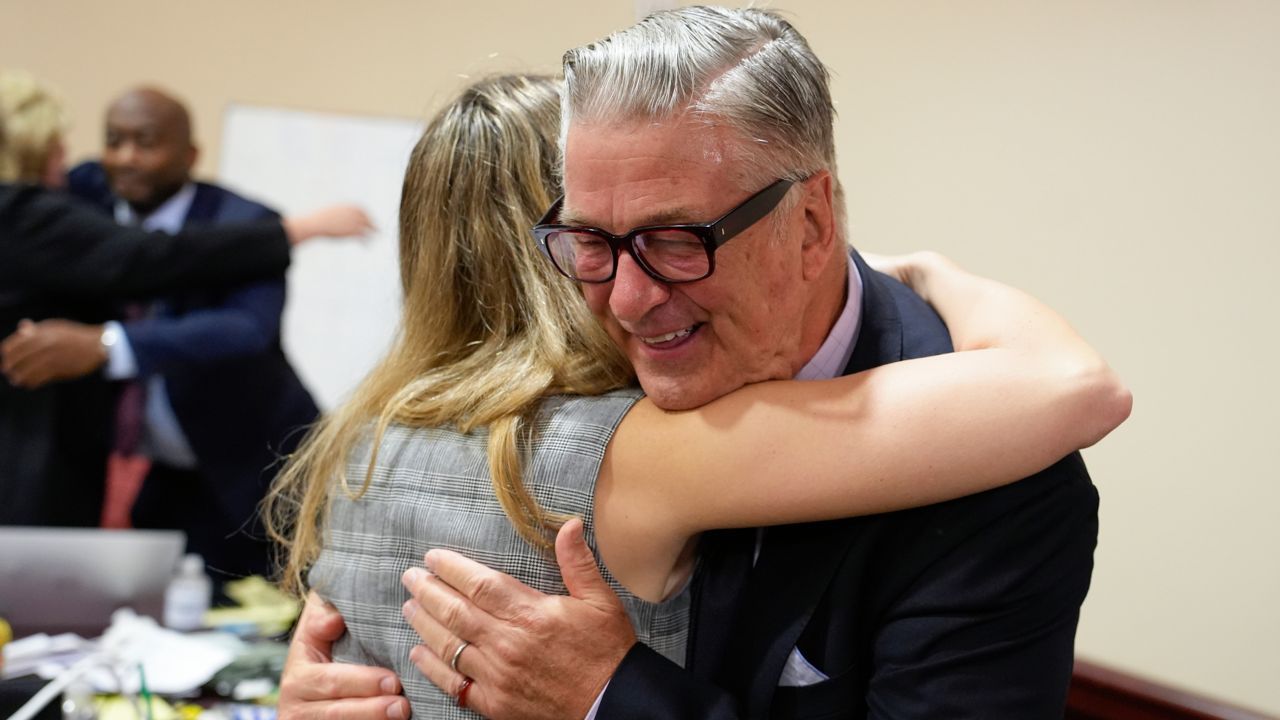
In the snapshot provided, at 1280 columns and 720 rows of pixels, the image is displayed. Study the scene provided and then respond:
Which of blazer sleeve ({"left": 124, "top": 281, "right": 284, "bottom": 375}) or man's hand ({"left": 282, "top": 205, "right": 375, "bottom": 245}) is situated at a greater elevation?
man's hand ({"left": 282, "top": 205, "right": 375, "bottom": 245})

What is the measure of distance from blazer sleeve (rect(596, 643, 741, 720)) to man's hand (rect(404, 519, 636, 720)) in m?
0.02

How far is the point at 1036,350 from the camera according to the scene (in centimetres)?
113

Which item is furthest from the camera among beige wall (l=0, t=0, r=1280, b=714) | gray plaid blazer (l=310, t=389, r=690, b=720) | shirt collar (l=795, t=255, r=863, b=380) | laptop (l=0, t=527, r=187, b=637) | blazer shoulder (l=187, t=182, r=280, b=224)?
blazer shoulder (l=187, t=182, r=280, b=224)

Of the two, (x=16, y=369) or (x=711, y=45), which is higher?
(x=711, y=45)

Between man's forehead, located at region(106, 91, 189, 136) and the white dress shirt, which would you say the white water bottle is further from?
man's forehead, located at region(106, 91, 189, 136)

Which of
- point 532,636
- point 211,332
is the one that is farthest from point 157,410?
A: point 532,636

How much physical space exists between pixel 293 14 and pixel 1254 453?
4.40 metres

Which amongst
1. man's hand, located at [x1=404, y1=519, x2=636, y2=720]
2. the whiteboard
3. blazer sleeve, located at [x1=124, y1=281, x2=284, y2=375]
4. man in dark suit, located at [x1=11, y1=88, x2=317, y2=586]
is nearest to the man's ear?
man's hand, located at [x1=404, y1=519, x2=636, y2=720]

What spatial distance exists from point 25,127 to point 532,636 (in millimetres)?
2779

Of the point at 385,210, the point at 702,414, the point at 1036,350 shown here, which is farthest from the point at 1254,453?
the point at 385,210

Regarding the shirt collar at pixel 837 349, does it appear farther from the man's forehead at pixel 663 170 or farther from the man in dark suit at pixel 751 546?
the man's forehead at pixel 663 170

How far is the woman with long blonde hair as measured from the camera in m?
1.07

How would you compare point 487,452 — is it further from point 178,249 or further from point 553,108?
point 178,249

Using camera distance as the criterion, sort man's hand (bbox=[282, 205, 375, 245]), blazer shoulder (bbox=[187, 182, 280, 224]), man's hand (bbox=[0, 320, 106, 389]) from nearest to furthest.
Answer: man's hand (bbox=[0, 320, 106, 389]), man's hand (bbox=[282, 205, 375, 245]), blazer shoulder (bbox=[187, 182, 280, 224])
